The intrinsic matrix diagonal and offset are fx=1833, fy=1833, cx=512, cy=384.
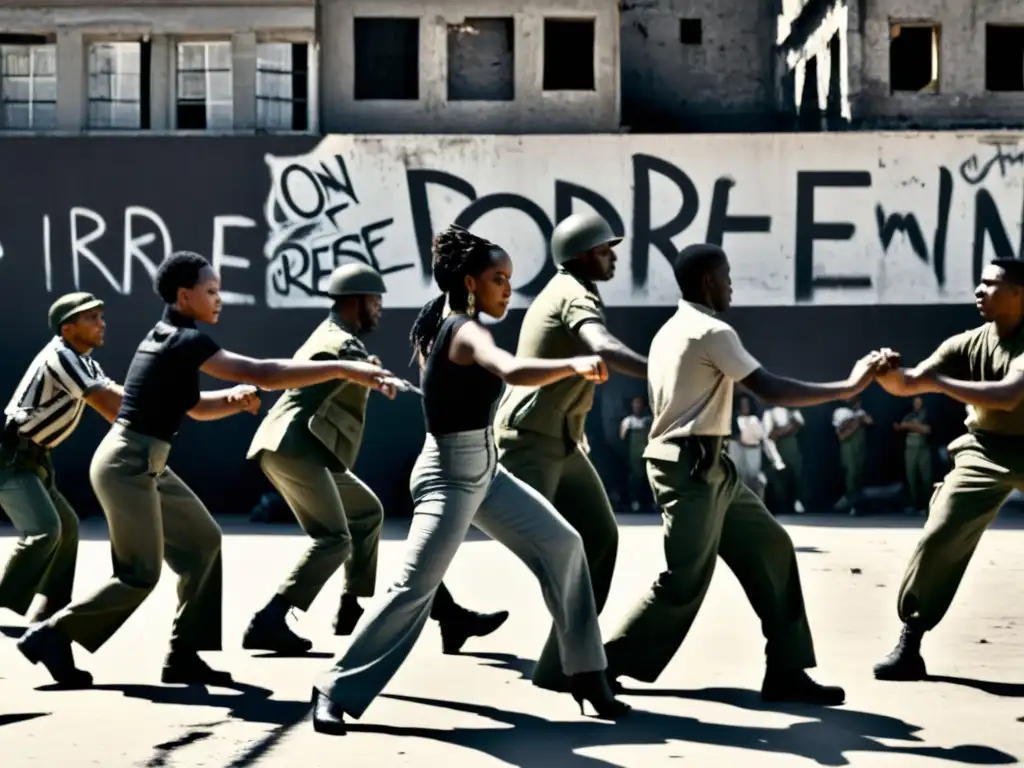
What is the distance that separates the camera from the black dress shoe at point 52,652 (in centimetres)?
764

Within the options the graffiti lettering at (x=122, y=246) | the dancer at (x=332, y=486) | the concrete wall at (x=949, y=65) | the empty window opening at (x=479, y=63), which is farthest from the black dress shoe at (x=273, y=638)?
the concrete wall at (x=949, y=65)

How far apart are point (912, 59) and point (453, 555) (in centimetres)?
2206

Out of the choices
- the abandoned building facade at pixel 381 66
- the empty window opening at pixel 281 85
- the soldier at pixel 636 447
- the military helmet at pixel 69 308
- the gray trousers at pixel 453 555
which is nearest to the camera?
the gray trousers at pixel 453 555

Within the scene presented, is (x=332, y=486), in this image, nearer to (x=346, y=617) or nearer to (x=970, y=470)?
(x=346, y=617)

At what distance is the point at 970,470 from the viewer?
7953mm

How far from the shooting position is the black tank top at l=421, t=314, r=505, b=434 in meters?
6.60

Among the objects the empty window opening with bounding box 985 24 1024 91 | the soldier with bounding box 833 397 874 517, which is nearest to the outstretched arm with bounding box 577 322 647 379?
the soldier with bounding box 833 397 874 517

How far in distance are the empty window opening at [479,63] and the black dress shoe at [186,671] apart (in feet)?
59.3

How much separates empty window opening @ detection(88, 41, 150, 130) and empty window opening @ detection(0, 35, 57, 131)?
0.56 m

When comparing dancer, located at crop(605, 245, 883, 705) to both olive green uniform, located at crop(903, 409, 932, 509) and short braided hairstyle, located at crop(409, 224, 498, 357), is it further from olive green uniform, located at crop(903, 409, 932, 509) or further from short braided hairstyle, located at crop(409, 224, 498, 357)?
olive green uniform, located at crop(903, 409, 932, 509)

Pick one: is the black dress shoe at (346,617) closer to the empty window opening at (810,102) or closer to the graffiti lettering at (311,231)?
the graffiti lettering at (311,231)

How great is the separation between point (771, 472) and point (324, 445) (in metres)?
12.6

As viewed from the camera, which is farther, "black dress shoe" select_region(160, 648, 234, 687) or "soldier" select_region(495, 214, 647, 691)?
"black dress shoe" select_region(160, 648, 234, 687)

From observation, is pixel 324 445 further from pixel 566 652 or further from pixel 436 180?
pixel 436 180
